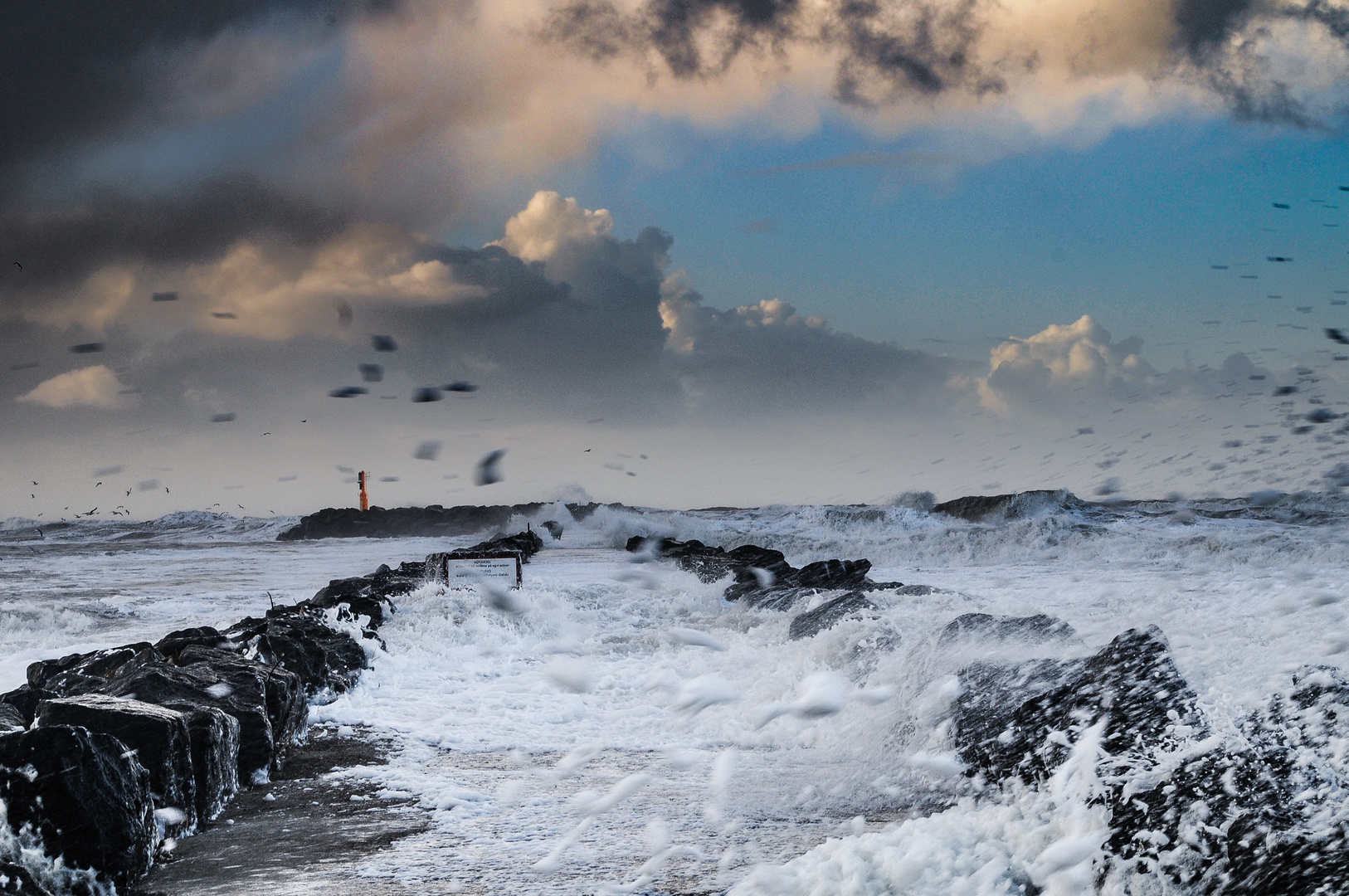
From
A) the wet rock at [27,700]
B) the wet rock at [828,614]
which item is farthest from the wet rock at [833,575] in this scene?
the wet rock at [27,700]

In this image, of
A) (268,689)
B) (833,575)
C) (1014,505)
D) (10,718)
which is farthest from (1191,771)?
(1014,505)

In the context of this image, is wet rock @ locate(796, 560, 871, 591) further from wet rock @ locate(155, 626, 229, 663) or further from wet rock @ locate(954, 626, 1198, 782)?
wet rock @ locate(954, 626, 1198, 782)

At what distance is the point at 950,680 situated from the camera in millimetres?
5492

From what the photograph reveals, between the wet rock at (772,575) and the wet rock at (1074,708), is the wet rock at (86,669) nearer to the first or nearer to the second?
the wet rock at (1074,708)

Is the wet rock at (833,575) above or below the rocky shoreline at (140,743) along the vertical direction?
below

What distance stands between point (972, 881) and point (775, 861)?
0.79 metres

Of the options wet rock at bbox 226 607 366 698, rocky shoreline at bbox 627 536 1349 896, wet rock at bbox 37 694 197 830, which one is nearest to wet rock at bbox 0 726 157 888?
wet rock at bbox 37 694 197 830

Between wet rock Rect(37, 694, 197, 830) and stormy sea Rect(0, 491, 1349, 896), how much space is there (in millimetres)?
49

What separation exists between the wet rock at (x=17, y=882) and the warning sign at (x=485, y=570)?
30.2 ft

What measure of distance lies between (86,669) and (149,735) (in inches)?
115

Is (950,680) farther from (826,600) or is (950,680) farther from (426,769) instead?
(826,600)

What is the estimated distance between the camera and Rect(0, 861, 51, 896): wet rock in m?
2.94

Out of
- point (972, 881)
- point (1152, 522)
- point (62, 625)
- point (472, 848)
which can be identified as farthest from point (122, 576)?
point (1152, 522)

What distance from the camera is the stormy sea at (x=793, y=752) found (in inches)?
122
